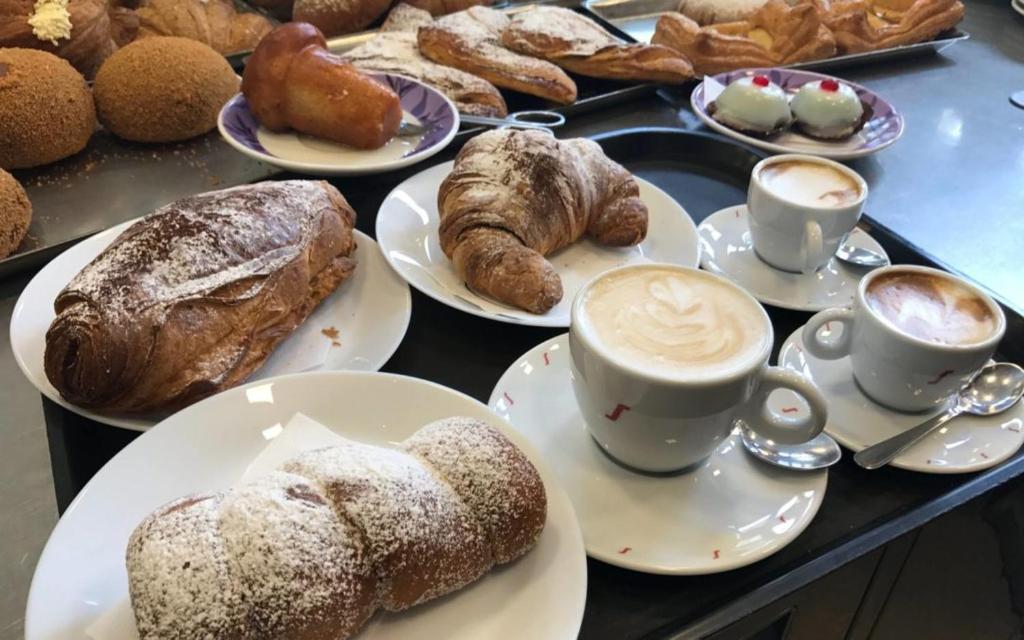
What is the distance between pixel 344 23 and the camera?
2047 mm

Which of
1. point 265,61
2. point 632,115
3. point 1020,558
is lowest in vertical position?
point 1020,558

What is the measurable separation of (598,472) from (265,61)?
3.39 ft

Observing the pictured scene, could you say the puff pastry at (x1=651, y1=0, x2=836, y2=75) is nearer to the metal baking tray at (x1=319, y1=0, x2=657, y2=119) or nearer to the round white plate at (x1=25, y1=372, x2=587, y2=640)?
the metal baking tray at (x1=319, y1=0, x2=657, y2=119)

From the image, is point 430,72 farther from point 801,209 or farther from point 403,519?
point 403,519

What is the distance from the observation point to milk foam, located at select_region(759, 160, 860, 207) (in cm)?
112

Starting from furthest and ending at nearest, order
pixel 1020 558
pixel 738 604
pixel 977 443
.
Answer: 1. pixel 1020 558
2. pixel 977 443
3. pixel 738 604

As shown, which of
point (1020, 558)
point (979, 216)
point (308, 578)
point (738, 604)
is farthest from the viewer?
point (979, 216)

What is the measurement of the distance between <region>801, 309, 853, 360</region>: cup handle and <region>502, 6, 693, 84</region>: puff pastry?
1.03 meters

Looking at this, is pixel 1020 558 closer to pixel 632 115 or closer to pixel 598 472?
pixel 598 472

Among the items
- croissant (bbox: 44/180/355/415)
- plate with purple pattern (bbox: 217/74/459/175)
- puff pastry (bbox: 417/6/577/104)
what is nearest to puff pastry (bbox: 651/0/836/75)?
puff pastry (bbox: 417/6/577/104)

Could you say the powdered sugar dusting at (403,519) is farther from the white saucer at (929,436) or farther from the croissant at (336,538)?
the white saucer at (929,436)

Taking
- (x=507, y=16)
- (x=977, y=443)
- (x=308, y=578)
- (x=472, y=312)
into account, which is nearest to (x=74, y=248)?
(x=472, y=312)

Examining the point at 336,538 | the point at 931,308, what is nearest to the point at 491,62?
the point at 931,308

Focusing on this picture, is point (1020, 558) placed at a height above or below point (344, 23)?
below
